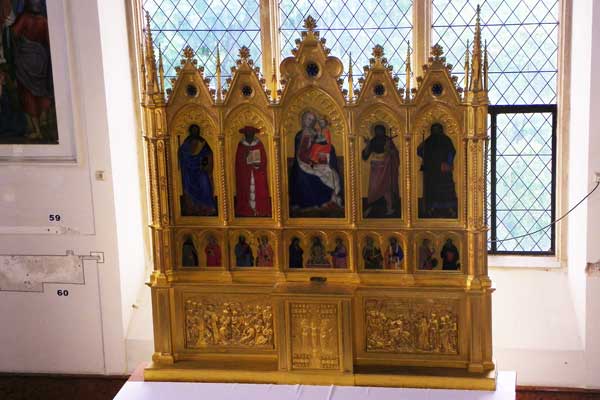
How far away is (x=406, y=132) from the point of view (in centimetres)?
619

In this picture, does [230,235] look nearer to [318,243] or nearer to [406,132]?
[318,243]

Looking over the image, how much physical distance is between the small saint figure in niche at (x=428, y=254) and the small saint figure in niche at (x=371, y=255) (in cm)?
33

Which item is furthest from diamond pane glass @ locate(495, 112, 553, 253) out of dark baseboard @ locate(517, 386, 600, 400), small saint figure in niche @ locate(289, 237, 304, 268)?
small saint figure in niche @ locate(289, 237, 304, 268)

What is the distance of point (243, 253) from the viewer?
6.71 metres

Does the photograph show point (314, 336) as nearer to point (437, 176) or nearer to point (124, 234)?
point (437, 176)

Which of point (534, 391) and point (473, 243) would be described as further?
point (534, 391)

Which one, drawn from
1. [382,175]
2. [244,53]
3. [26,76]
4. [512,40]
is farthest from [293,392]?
[512,40]

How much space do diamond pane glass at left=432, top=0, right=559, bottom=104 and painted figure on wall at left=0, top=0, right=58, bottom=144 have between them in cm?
411

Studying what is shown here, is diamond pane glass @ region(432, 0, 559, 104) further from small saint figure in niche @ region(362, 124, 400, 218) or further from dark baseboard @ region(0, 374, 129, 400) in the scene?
dark baseboard @ region(0, 374, 129, 400)

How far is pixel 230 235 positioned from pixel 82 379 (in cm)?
325

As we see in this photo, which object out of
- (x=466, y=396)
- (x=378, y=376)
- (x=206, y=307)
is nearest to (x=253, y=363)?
(x=206, y=307)

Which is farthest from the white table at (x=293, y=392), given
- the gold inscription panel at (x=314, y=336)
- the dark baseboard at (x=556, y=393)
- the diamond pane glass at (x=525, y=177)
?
the diamond pane glass at (x=525, y=177)

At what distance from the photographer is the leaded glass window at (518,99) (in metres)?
8.53

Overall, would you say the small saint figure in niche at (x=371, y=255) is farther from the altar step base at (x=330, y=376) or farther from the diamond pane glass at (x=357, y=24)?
the diamond pane glass at (x=357, y=24)
